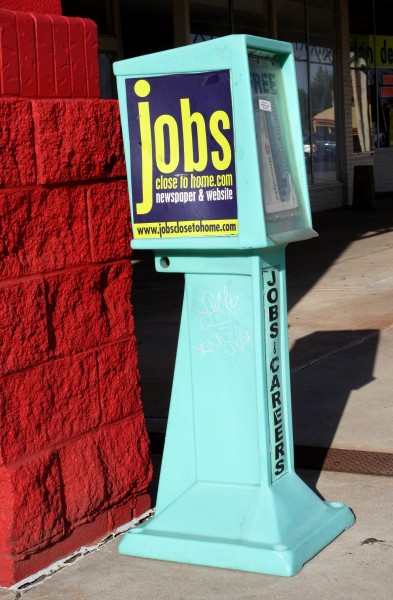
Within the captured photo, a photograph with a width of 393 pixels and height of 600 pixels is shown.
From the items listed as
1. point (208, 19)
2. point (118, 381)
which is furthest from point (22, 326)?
point (208, 19)

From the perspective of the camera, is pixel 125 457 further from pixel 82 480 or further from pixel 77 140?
pixel 77 140

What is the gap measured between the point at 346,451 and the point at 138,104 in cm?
224

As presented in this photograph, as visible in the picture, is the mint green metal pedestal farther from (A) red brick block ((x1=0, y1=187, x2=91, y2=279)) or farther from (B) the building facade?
(B) the building facade

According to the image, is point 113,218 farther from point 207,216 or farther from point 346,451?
point 346,451

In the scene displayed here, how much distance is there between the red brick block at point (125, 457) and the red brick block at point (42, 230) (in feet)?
2.32

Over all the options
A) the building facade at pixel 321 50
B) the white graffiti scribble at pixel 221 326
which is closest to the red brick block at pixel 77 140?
the white graffiti scribble at pixel 221 326

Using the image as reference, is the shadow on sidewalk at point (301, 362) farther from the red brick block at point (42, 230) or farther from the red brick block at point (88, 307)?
the red brick block at point (42, 230)

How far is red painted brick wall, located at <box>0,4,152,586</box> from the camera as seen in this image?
3732mm

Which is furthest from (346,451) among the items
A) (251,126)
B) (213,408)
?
(251,126)

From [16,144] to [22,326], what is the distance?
25.4 inches

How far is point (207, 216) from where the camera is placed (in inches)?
149

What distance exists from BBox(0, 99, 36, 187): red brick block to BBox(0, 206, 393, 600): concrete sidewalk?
1453mm

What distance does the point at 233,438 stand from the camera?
3930 millimetres

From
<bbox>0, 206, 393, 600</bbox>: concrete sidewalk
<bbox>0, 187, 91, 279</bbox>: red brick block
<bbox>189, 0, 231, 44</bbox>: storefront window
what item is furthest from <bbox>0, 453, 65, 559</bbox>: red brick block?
<bbox>189, 0, 231, 44</bbox>: storefront window
